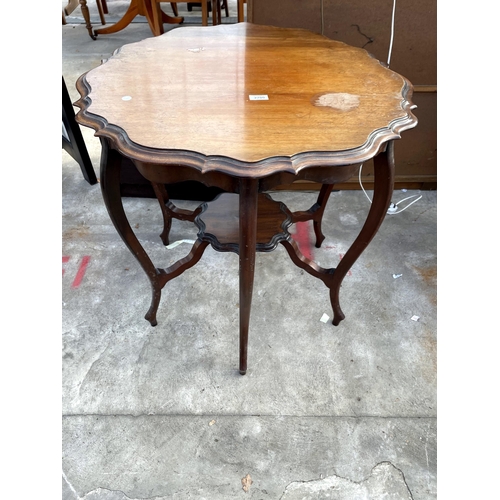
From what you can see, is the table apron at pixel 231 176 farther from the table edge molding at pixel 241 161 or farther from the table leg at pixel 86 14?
the table leg at pixel 86 14

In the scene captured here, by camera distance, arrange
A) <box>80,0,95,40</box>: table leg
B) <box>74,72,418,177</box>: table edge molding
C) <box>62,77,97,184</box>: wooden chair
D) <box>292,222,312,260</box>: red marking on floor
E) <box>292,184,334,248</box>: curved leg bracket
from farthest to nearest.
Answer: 1. <box>80,0,95,40</box>: table leg
2. <box>62,77,97,184</box>: wooden chair
3. <box>292,222,312,260</box>: red marking on floor
4. <box>292,184,334,248</box>: curved leg bracket
5. <box>74,72,418,177</box>: table edge molding

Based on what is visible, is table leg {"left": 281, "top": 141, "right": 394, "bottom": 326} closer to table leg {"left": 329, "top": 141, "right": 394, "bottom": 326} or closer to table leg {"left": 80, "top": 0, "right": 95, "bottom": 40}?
table leg {"left": 329, "top": 141, "right": 394, "bottom": 326}

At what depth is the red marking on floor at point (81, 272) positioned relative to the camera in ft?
5.83

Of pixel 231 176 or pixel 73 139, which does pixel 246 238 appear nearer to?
pixel 231 176

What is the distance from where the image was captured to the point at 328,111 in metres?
1.04

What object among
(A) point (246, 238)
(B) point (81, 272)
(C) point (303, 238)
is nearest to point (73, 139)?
(B) point (81, 272)

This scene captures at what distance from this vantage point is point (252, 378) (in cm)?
142

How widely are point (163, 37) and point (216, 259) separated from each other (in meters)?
0.97

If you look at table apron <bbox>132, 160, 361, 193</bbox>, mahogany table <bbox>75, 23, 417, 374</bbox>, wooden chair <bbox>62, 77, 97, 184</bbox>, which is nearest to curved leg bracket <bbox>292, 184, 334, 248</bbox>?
mahogany table <bbox>75, 23, 417, 374</bbox>

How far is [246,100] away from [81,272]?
1.21m

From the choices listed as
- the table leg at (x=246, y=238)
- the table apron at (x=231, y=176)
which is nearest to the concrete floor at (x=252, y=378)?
the table leg at (x=246, y=238)

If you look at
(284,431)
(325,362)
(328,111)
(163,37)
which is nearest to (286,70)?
(328,111)

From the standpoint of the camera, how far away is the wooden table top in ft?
3.00

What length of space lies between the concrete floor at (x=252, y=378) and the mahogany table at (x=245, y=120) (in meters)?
0.18
